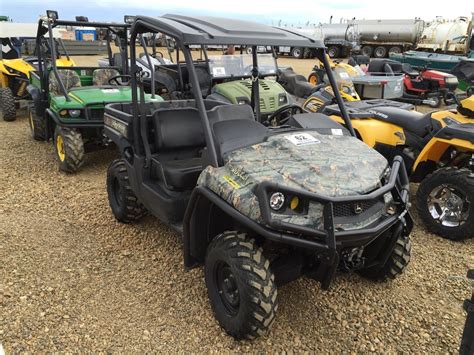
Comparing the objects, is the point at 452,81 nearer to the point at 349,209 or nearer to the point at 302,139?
the point at 302,139

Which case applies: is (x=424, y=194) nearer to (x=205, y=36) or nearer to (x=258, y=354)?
(x=258, y=354)

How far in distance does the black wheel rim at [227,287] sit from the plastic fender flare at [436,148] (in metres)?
2.65

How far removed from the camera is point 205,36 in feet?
8.27

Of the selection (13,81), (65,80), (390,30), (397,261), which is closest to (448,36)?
(390,30)

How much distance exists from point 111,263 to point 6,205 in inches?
71.0

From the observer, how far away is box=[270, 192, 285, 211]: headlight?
2211 mm

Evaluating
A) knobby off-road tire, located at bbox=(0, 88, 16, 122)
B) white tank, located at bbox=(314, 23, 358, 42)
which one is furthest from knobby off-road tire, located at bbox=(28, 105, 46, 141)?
white tank, located at bbox=(314, 23, 358, 42)

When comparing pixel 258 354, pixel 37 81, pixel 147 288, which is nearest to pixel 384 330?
pixel 258 354

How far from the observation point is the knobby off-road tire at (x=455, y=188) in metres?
3.73

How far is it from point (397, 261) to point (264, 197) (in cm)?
145

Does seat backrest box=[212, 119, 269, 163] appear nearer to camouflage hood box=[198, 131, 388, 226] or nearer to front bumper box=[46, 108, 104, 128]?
camouflage hood box=[198, 131, 388, 226]

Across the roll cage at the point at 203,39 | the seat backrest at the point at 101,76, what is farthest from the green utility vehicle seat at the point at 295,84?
the roll cage at the point at 203,39

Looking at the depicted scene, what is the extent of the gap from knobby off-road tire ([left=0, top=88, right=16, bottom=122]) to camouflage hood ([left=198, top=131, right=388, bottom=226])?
7.14 meters

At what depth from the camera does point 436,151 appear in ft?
13.9
